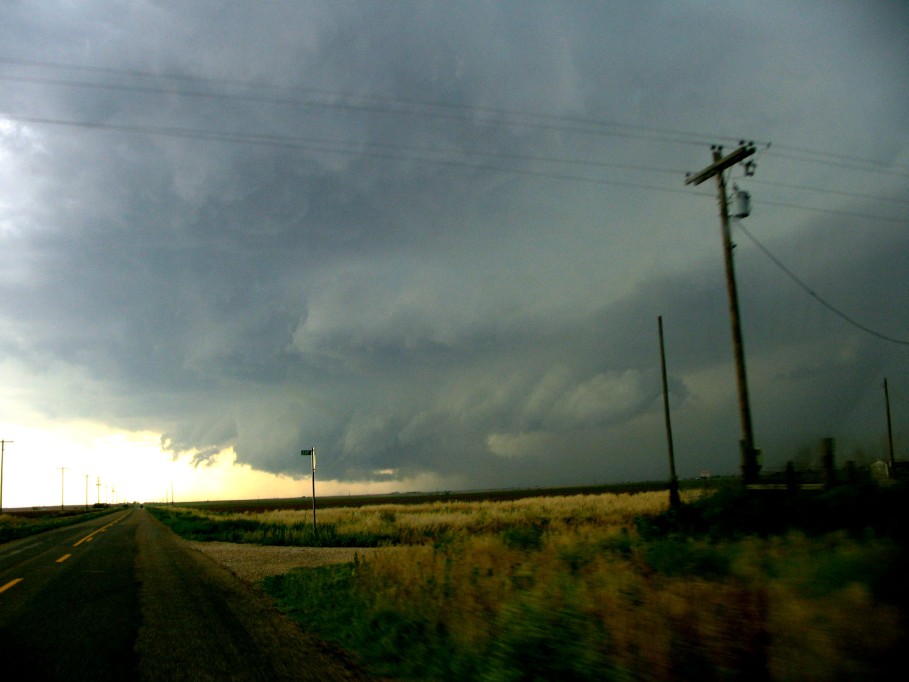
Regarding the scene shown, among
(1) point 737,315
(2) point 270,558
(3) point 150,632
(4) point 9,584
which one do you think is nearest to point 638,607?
(3) point 150,632

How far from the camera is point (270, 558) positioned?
63.5ft

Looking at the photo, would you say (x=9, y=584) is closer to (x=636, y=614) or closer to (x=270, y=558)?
(x=270, y=558)

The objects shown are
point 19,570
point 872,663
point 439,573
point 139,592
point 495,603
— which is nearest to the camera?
point 872,663

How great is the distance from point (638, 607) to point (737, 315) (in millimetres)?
11561

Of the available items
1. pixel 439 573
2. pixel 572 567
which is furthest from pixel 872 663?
pixel 439 573

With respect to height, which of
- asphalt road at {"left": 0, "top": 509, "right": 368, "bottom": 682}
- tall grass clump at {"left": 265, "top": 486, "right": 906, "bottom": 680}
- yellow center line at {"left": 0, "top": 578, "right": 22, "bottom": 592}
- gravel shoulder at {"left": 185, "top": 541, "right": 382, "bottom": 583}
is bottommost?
gravel shoulder at {"left": 185, "top": 541, "right": 382, "bottom": 583}

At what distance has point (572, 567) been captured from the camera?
350 inches

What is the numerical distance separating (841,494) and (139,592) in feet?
46.9

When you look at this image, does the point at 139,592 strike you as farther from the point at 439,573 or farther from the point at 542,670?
the point at 542,670

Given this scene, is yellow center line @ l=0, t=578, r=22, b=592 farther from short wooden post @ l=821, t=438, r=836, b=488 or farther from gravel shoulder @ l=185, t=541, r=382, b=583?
short wooden post @ l=821, t=438, r=836, b=488

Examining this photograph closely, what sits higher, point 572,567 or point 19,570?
point 572,567

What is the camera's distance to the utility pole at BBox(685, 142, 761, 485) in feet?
48.3

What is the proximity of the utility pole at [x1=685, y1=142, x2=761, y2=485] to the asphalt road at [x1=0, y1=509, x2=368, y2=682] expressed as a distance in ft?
38.4

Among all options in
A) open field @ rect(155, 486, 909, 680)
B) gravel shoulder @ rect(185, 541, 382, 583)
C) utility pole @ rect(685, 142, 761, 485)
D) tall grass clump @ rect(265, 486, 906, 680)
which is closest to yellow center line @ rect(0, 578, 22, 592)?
gravel shoulder @ rect(185, 541, 382, 583)
